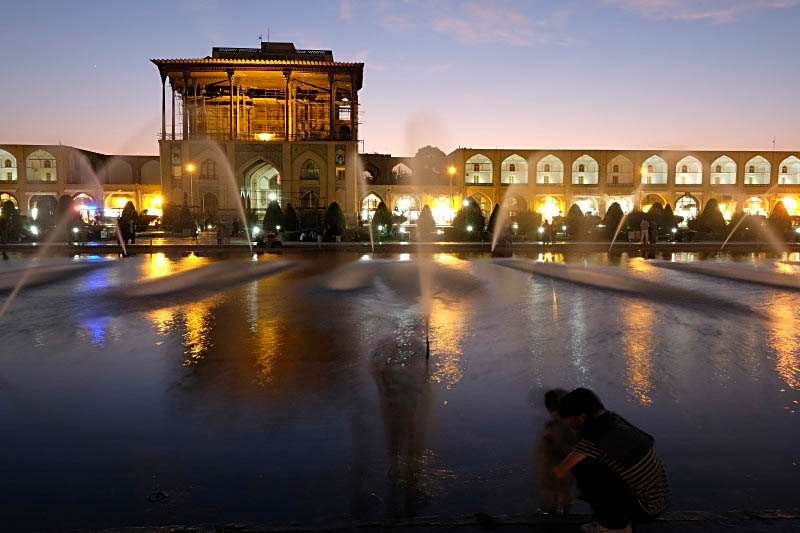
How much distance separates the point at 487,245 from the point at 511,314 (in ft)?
50.4

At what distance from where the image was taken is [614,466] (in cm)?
246

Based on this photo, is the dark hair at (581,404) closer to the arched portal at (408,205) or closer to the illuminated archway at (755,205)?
the arched portal at (408,205)

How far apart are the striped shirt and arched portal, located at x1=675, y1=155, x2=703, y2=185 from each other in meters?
51.8

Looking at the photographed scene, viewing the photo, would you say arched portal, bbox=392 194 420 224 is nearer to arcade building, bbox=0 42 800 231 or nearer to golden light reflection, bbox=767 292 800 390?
arcade building, bbox=0 42 800 231

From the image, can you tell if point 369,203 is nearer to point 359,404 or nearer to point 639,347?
point 639,347

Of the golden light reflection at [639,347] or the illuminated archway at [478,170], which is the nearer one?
the golden light reflection at [639,347]

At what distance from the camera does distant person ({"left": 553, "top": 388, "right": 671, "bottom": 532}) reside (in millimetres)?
2451

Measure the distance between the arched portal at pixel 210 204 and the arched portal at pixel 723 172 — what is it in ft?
123

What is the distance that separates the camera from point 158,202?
157ft

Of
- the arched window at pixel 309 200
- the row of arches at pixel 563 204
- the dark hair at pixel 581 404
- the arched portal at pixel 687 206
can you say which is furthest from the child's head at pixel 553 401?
the arched portal at pixel 687 206

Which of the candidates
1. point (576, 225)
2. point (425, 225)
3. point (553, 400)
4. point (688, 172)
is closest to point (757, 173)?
point (688, 172)

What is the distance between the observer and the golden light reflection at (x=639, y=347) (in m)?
5.12

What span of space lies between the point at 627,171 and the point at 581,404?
50.5 metres

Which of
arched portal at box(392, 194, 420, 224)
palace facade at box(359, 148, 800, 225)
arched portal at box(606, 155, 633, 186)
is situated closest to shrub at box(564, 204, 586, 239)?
palace facade at box(359, 148, 800, 225)
